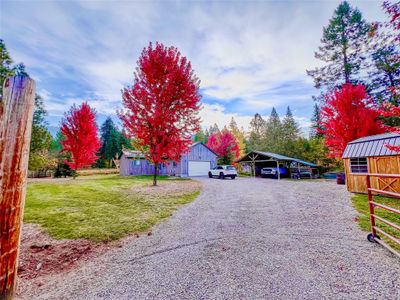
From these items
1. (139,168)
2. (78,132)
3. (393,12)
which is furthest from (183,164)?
(393,12)

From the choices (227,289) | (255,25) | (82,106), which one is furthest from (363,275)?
(82,106)

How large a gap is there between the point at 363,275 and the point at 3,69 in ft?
83.8

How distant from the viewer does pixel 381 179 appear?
981cm

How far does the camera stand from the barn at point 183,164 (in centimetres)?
2489

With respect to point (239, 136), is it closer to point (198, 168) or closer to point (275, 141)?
point (275, 141)

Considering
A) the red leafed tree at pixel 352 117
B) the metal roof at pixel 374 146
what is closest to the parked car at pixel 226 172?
the red leafed tree at pixel 352 117

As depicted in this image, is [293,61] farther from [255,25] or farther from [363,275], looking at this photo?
[363,275]

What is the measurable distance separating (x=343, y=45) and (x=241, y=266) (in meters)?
22.8

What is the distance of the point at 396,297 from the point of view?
227 cm

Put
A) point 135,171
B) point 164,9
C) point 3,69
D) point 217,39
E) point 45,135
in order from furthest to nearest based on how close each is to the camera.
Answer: point 135,171
point 45,135
point 3,69
point 217,39
point 164,9

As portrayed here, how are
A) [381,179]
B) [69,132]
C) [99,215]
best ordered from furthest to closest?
[69,132] < [381,179] < [99,215]

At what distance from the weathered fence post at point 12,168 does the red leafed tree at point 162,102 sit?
10141mm

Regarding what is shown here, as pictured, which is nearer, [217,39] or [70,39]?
[70,39]

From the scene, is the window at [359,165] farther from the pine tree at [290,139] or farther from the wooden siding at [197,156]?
the pine tree at [290,139]
